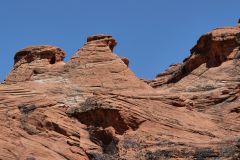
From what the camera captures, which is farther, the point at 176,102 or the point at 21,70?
the point at 21,70

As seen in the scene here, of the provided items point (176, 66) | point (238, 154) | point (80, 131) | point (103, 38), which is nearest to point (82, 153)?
point (80, 131)

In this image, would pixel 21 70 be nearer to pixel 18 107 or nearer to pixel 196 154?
pixel 18 107

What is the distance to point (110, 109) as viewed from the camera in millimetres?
48375

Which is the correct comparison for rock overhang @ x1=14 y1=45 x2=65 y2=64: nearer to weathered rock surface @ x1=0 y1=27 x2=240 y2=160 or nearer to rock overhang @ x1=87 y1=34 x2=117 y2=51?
weathered rock surface @ x1=0 y1=27 x2=240 y2=160

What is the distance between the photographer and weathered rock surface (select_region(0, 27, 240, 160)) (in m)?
46.2

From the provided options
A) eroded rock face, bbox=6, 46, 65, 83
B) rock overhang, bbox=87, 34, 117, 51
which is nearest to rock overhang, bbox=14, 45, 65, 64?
eroded rock face, bbox=6, 46, 65, 83

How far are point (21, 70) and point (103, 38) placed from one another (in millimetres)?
6296

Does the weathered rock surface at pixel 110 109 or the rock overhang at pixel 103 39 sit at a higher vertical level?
the rock overhang at pixel 103 39

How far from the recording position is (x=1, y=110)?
163 feet

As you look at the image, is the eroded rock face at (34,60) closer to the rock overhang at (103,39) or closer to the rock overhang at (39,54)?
the rock overhang at (39,54)

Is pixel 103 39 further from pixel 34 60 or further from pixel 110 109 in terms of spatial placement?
pixel 110 109

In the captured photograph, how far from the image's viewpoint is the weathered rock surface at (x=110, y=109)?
4625 cm

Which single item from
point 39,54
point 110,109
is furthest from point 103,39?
point 110,109

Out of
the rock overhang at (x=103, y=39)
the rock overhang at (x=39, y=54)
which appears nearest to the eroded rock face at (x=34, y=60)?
the rock overhang at (x=39, y=54)
